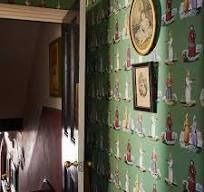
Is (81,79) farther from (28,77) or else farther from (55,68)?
(28,77)

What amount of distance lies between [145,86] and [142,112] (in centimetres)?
12

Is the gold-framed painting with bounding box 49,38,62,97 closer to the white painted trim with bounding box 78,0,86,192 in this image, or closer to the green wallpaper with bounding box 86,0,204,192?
the green wallpaper with bounding box 86,0,204,192

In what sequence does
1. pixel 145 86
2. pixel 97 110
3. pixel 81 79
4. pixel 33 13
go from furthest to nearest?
pixel 33 13 < pixel 97 110 < pixel 81 79 < pixel 145 86

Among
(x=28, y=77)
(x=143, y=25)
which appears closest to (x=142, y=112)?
(x=143, y=25)

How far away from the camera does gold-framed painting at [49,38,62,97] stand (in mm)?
2805

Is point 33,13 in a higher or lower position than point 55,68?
higher

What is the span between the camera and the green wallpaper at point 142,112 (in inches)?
42.3

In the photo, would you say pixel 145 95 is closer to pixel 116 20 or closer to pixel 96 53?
pixel 116 20

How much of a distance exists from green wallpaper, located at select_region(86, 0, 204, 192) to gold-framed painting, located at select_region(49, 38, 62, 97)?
686 millimetres

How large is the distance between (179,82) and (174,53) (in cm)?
11

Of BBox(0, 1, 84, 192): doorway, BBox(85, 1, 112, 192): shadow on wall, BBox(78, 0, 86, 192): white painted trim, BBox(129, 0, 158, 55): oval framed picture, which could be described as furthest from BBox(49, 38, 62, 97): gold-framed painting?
BBox(129, 0, 158, 55): oval framed picture

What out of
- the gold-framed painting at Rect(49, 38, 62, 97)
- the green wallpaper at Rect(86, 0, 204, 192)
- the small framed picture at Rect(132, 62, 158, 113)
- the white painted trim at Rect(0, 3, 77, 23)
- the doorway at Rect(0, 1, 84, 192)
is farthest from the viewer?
the doorway at Rect(0, 1, 84, 192)

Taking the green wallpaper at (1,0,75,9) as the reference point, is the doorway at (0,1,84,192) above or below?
below

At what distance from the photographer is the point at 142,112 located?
142cm
